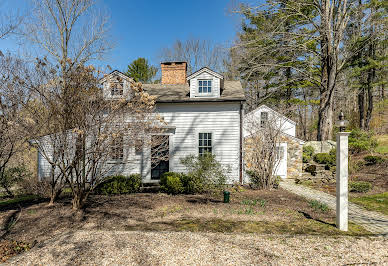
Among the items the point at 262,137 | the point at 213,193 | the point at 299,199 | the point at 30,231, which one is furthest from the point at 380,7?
the point at 30,231

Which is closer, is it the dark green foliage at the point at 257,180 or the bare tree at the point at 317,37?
the dark green foliage at the point at 257,180

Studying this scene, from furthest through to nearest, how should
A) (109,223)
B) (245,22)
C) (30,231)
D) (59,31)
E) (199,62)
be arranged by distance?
(199,62)
(245,22)
(59,31)
(109,223)
(30,231)

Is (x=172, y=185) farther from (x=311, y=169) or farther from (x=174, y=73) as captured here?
(x=311, y=169)

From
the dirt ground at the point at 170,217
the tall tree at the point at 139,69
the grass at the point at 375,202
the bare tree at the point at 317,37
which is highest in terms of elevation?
the tall tree at the point at 139,69

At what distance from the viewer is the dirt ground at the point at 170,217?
16.4 feet

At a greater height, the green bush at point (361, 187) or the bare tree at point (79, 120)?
the bare tree at point (79, 120)

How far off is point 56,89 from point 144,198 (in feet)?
15.2

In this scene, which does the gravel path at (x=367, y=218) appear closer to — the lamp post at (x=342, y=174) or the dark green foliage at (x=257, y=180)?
the lamp post at (x=342, y=174)

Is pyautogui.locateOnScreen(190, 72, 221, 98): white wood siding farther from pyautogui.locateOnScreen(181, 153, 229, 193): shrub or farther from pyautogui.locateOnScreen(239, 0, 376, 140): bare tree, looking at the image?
pyautogui.locateOnScreen(239, 0, 376, 140): bare tree

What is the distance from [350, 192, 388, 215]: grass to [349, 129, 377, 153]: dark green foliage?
7.23 meters

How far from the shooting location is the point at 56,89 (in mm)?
5562

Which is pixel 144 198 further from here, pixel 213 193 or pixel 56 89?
pixel 56 89

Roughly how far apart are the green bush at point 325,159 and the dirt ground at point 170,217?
6.79 metres

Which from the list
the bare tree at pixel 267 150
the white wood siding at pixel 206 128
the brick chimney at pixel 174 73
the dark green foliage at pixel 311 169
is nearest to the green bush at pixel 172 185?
the white wood siding at pixel 206 128
